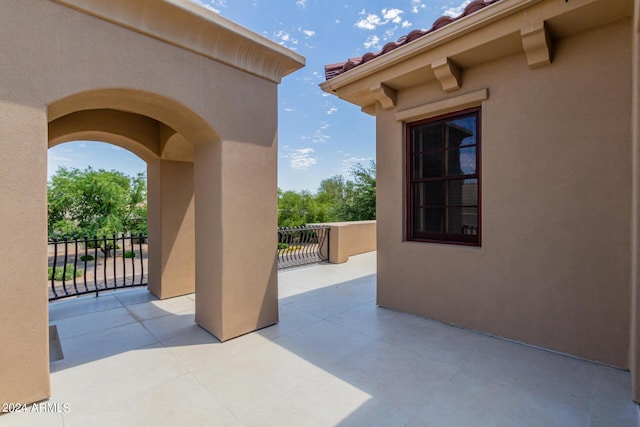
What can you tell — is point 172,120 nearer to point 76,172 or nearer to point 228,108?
point 228,108

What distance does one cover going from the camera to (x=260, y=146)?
3.78 m

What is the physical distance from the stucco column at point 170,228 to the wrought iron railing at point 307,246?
3.25 meters

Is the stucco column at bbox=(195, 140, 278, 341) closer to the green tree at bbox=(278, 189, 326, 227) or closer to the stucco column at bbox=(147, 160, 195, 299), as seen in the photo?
the stucco column at bbox=(147, 160, 195, 299)

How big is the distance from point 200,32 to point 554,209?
14.1ft

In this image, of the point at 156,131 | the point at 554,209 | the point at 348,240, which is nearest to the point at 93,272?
the point at 156,131

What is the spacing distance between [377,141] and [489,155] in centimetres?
168

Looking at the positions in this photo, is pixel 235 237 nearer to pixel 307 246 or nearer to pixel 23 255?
pixel 23 255

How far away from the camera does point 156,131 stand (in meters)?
4.87

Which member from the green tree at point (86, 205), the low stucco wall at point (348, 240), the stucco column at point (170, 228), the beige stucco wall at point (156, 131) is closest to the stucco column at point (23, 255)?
the beige stucco wall at point (156, 131)

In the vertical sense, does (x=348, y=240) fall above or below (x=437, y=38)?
below

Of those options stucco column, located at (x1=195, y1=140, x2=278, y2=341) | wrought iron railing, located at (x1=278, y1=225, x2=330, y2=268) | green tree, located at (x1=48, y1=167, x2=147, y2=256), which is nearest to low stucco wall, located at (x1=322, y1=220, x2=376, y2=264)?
wrought iron railing, located at (x1=278, y1=225, x2=330, y2=268)

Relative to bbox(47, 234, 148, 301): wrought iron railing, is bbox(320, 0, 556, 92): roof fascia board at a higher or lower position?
higher

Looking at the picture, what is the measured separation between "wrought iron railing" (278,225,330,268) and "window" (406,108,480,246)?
4.24 metres

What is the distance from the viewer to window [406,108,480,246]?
3863 mm
